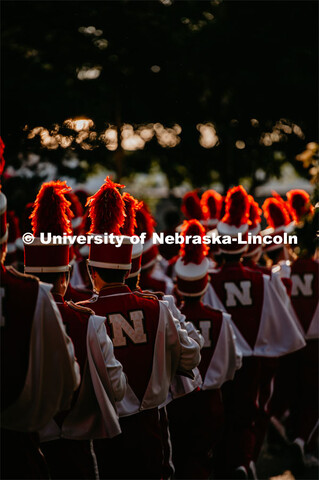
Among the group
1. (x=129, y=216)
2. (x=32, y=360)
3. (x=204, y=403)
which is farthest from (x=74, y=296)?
(x=32, y=360)

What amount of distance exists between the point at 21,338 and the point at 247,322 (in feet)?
11.7

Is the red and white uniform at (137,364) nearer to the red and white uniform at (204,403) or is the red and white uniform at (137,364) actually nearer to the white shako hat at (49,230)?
the white shako hat at (49,230)

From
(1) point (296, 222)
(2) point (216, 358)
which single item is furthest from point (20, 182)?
(2) point (216, 358)

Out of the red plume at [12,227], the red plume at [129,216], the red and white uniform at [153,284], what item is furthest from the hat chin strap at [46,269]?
the red plume at [12,227]

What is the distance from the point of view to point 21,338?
345 centimetres

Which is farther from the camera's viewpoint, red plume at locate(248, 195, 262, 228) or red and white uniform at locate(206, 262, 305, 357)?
red plume at locate(248, 195, 262, 228)

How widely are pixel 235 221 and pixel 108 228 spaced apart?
267 cm

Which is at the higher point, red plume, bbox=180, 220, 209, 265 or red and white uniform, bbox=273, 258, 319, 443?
red plume, bbox=180, 220, 209, 265

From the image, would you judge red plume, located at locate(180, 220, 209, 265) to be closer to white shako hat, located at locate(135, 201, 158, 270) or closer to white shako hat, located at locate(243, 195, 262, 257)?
white shako hat, located at locate(135, 201, 158, 270)

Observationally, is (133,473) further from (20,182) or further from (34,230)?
(20,182)

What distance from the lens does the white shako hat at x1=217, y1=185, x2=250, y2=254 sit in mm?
6832

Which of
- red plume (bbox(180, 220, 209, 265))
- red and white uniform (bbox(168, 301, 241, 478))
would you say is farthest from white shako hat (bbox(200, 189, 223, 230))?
red and white uniform (bbox(168, 301, 241, 478))

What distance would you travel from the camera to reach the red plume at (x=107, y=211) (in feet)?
14.9

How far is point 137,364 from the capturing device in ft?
14.5
